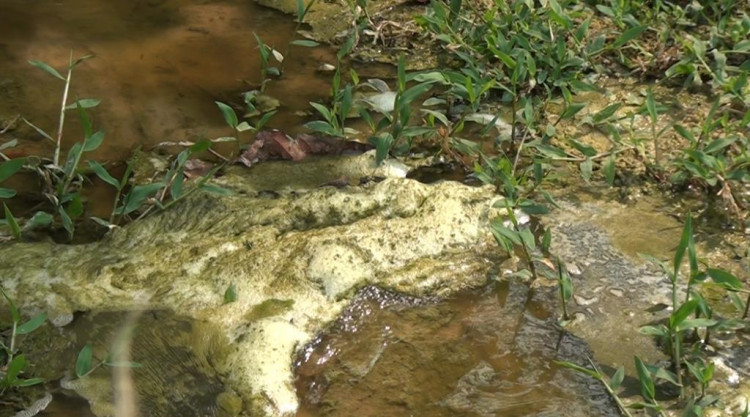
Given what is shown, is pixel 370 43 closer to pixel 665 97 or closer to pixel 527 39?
pixel 527 39

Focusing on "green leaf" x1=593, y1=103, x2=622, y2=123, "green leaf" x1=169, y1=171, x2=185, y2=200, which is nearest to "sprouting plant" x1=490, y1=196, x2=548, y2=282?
"green leaf" x1=593, y1=103, x2=622, y2=123

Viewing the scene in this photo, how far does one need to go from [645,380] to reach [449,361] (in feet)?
1.32

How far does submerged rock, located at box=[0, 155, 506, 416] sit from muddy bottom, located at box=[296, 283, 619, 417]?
0.16 ft

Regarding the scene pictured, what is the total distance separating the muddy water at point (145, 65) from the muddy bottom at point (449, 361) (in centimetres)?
85

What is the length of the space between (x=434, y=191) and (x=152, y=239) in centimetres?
71

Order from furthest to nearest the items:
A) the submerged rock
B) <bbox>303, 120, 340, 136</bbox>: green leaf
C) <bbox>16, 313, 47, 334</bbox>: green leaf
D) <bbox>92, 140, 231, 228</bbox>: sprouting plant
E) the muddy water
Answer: the muddy water
<bbox>303, 120, 340, 136</bbox>: green leaf
<bbox>92, 140, 231, 228</bbox>: sprouting plant
the submerged rock
<bbox>16, 313, 47, 334</bbox>: green leaf

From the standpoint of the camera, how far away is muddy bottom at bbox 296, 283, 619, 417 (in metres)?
1.81

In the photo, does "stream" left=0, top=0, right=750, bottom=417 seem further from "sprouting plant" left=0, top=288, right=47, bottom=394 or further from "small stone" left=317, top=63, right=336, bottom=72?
"small stone" left=317, top=63, right=336, bottom=72

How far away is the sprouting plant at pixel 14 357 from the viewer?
172cm

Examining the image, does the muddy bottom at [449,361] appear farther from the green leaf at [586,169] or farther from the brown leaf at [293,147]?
the brown leaf at [293,147]

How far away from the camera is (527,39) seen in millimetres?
2814

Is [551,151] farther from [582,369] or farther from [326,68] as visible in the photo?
[326,68]

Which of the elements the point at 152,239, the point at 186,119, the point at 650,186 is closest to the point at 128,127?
the point at 186,119

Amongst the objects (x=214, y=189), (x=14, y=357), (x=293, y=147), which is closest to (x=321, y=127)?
(x=293, y=147)
